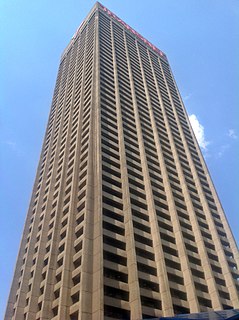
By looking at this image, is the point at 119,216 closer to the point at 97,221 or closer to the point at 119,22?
the point at 97,221

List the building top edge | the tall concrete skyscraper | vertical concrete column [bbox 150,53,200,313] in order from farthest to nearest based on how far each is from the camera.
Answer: the building top edge < vertical concrete column [bbox 150,53,200,313] < the tall concrete skyscraper

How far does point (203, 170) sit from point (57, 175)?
30255 mm

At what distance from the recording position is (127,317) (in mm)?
40312

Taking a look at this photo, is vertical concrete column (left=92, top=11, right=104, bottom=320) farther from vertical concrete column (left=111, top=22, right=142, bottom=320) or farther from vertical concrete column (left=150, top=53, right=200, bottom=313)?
vertical concrete column (left=150, top=53, right=200, bottom=313)

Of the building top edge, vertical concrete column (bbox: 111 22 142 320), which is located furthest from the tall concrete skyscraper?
the building top edge

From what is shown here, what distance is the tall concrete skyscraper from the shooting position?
1660 inches

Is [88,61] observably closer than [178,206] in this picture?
No

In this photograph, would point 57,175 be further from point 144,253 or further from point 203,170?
point 203,170

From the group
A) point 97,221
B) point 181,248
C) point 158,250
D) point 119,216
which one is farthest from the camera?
point 181,248

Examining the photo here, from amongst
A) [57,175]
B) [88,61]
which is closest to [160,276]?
[57,175]

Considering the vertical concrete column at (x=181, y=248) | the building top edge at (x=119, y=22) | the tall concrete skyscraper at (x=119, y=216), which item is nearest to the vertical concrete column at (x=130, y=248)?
the tall concrete skyscraper at (x=119, y=216)

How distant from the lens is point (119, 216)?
50.7 meters

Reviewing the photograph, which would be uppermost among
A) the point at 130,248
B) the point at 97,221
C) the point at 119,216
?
the point at 119,216

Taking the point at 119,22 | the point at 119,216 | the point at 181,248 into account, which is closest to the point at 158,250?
→ the point at 181,248
